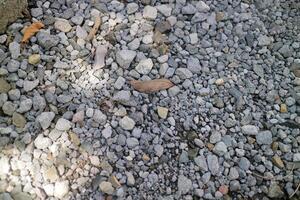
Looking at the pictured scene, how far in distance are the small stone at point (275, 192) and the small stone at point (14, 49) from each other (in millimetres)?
1255

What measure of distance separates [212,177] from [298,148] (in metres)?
0.41

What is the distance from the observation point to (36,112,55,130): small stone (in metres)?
1.91

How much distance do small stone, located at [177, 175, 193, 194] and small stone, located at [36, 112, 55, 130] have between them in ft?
1.94

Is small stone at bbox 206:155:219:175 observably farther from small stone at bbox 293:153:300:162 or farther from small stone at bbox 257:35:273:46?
small stone at bbox 257:35:273:46

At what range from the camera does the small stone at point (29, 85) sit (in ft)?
6.56

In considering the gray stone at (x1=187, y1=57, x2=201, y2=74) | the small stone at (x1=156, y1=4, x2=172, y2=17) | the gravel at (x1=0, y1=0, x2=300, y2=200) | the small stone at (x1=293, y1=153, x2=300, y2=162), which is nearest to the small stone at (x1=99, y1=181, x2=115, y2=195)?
the gravel at (x1=0, y1=0, x2=300, y2=200)

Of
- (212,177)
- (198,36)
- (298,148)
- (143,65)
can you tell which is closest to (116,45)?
(143,65)

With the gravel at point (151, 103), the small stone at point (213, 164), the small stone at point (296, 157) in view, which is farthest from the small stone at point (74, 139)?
the small stone at point (296, 157)

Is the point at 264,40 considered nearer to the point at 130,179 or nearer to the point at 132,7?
the point at 132,7

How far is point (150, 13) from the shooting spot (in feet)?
7.39

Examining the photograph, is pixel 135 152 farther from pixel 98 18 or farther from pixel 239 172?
pixel 98 18

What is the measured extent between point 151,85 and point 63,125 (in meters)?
0.43

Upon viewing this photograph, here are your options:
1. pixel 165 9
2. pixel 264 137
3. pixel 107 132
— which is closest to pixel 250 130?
pixel 264 137

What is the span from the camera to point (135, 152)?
1896 mm
